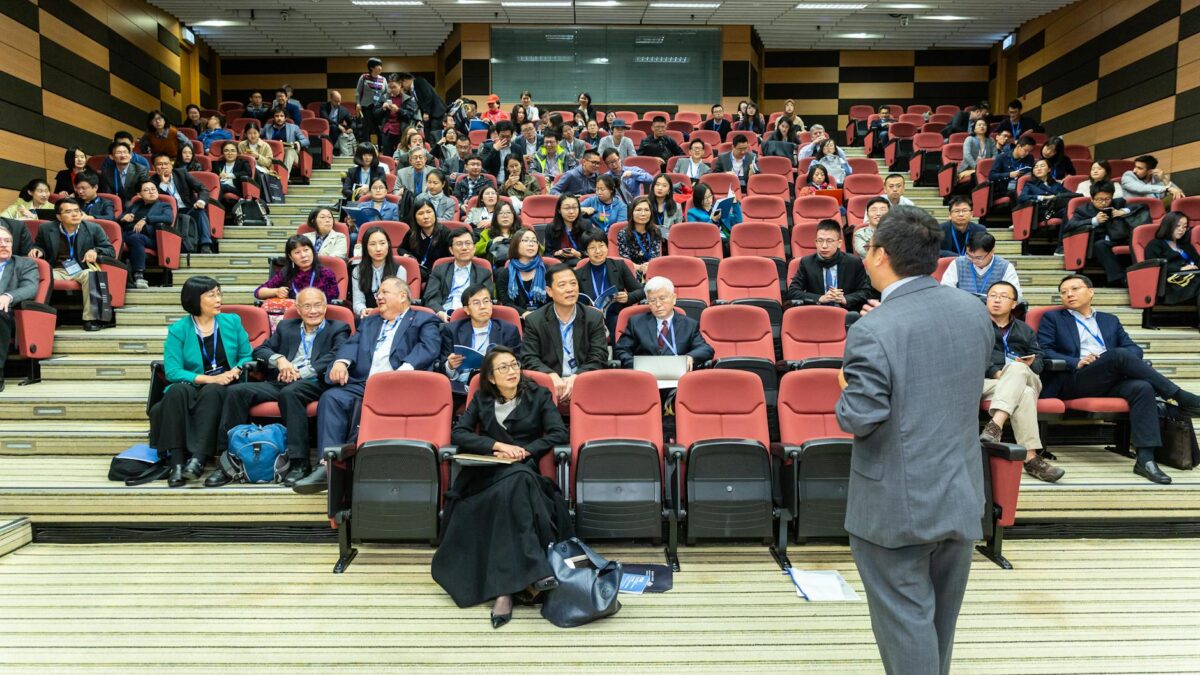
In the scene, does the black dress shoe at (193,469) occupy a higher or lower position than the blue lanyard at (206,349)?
lower

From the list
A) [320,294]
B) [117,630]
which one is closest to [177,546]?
[117,630]

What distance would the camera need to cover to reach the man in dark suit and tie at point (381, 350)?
378 centimetres

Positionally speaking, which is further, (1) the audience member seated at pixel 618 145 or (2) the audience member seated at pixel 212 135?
(2) the audience member seated at pixel 212 135

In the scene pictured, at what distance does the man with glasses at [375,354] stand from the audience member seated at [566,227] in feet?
5.18

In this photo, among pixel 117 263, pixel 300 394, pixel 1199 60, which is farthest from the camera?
pixel 1199 60

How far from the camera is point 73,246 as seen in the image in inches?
213

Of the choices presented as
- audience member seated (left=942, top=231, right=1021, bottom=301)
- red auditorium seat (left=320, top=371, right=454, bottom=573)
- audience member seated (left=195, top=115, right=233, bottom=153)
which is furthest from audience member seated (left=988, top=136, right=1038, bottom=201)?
audience member seated (left=195, top=115, right=233, bottom=153)

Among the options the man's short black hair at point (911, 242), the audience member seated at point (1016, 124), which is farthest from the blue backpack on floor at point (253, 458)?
the audience member seated at point (1016, 124)

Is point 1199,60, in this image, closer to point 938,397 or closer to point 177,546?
point 938,397

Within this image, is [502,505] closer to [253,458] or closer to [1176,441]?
[253,458]

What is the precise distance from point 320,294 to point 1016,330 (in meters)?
3.57

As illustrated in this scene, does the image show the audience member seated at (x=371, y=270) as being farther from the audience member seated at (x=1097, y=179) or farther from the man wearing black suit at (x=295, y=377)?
the audience member seated at (x=1097, y=179)

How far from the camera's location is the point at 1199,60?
770 cm

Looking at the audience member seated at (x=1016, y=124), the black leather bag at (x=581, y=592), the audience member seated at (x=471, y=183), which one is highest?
the audience member seated at (x=1016, y=124)
